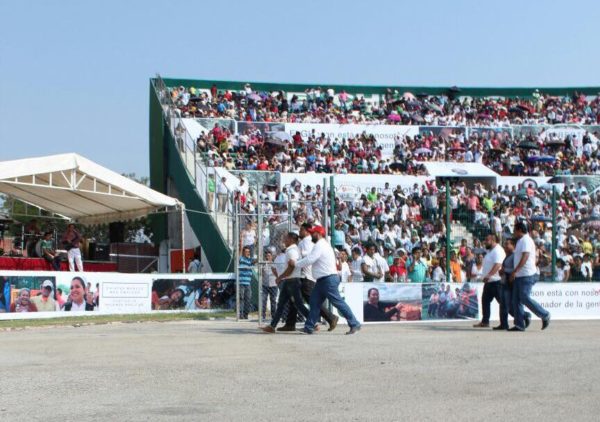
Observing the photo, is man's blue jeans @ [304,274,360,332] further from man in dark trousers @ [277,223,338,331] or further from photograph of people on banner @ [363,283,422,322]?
photograph of people on banner @ [363,283,422,322]

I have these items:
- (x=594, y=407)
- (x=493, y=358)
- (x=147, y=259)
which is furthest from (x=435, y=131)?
(x=594, y=407)

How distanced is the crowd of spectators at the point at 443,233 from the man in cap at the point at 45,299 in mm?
4268

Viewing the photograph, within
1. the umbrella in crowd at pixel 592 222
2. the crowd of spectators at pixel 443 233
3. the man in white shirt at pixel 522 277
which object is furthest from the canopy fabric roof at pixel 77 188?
the man in white shirt at pixel 522 277

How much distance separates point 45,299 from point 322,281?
26.5 ft

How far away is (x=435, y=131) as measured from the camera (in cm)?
4066

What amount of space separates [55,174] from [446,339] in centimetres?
1396

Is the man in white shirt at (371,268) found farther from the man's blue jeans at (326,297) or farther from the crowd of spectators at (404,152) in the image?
the crowd of spectators at (404,152)

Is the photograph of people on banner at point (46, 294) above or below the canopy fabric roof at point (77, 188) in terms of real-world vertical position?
below

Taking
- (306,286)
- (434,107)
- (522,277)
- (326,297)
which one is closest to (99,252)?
(306,286)

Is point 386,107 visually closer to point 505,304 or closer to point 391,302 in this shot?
point 391,302

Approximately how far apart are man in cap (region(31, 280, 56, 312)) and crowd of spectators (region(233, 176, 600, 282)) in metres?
4.27

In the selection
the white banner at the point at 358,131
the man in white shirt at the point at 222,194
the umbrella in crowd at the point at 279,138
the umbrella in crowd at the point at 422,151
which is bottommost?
the man in white shirt at the point at 222,194

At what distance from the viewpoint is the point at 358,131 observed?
130 ft

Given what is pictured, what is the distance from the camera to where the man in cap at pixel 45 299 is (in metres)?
21.1
